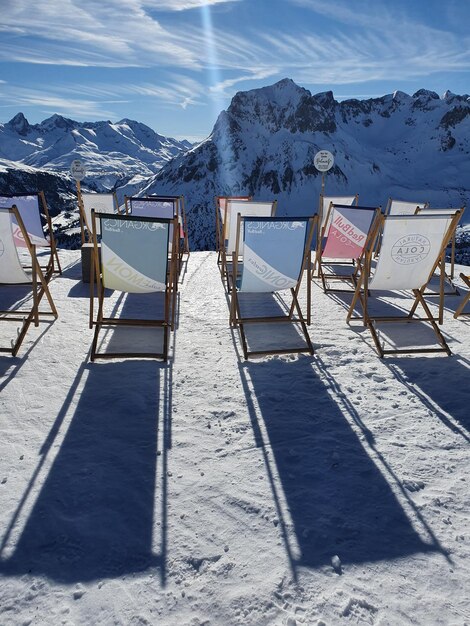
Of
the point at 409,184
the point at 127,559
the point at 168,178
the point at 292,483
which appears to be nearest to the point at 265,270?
the point at 292,483

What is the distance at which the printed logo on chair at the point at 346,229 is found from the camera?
8266 millimetres

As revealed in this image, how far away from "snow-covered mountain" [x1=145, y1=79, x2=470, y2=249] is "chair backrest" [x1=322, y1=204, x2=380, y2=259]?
12015 cm

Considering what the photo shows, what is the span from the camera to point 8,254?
5113 millimetres

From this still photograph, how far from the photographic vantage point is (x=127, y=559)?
2480 mm

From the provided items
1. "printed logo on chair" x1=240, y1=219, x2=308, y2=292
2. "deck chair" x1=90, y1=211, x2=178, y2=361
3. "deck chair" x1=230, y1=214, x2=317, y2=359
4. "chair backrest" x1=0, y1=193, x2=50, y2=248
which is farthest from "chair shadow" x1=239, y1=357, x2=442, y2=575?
"chair backrest" x1=0, y1=193, x2=50, y2=248

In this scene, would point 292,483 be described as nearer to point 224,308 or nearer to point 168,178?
point 224,308

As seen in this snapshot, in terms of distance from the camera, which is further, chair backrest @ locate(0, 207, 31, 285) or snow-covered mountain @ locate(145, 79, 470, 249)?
snow-covered mountain @ locate(145, 79, 470, 249)

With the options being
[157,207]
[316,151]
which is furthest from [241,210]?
[316,151]

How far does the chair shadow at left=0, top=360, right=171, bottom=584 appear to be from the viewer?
96.9 inches

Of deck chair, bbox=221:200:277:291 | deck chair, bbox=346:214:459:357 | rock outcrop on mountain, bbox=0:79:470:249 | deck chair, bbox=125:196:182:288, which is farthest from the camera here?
rock outcrop on mountain, bbox=0:79:470:249

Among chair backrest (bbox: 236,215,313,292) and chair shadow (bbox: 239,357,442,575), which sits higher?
chair backrest (bbox: 236,215,313,292)

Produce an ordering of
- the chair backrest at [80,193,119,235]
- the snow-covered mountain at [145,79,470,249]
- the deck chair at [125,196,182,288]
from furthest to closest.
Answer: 1. the snow-covered mountain at [145,79,470,249]
2. the chair backrest at [80,193,119,235]
3. the deck chair at [125,196,182,288]

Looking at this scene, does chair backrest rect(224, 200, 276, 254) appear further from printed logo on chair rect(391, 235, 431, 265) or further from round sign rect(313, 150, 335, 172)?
printed logo on chair rect(391, 235, 431, 265)

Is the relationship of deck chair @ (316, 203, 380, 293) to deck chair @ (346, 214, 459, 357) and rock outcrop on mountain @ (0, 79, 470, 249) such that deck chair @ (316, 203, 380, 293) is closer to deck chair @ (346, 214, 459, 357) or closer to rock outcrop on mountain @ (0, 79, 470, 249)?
deck chair @ (346, 214, 459, 357)
